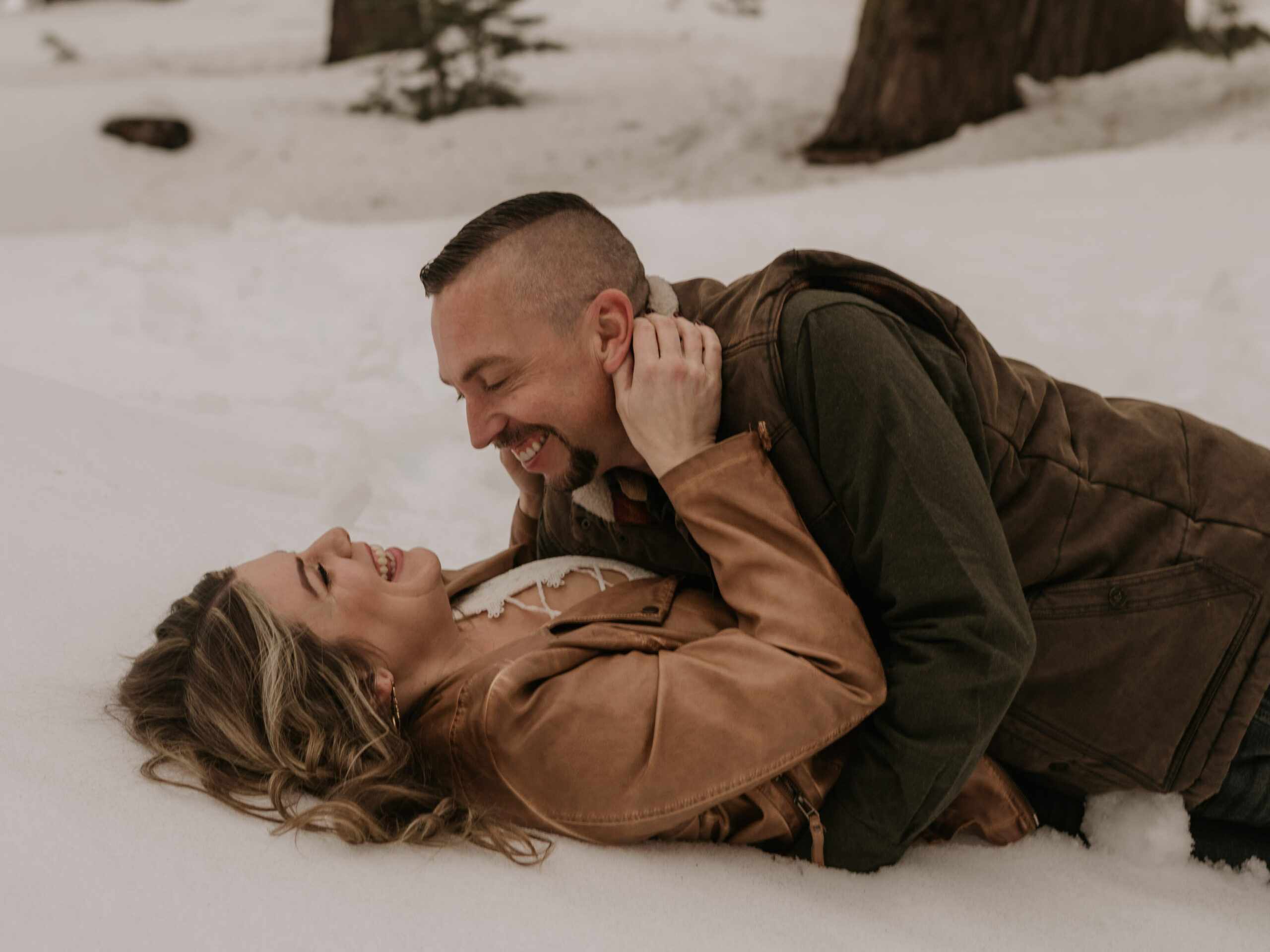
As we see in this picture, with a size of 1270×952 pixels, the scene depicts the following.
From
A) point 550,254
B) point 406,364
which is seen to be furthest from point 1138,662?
point 406,364

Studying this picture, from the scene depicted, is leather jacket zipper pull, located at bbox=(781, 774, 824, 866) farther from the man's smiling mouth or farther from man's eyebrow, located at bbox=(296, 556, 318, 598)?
man's eyebrow, located at bbox=(296, 556, 318, 598)

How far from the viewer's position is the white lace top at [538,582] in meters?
2.20

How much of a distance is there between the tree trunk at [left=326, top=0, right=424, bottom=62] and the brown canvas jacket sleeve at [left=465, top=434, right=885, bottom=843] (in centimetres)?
728

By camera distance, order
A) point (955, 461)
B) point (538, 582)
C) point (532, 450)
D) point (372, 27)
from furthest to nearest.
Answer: point (372, 27) < point (538, 582) < point (532, 450) < point (955, 461)

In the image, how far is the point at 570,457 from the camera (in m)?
1.97

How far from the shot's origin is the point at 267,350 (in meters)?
4.12

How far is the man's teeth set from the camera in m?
1.96

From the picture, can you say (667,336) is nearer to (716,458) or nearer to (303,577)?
(716,458)

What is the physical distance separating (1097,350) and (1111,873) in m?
2.33

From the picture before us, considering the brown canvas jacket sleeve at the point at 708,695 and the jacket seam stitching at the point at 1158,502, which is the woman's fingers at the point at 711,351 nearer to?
the brown canvas jacket sleeve at the point at 708,695

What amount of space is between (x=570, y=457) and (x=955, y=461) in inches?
26.9

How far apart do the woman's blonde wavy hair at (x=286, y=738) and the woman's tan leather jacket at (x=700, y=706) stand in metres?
0.09

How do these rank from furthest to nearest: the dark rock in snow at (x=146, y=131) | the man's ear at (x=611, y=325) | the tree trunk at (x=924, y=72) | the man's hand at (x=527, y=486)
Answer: the dark rock in snow at (x=146, y=131) → the tree trunk at (x=924, y=72) → the man's hand at (x=527, y=486) → the man's ear at (x=611, y=325)

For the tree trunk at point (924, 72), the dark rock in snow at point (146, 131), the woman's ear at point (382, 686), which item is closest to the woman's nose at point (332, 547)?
the woman's ear at point (382, 686)
